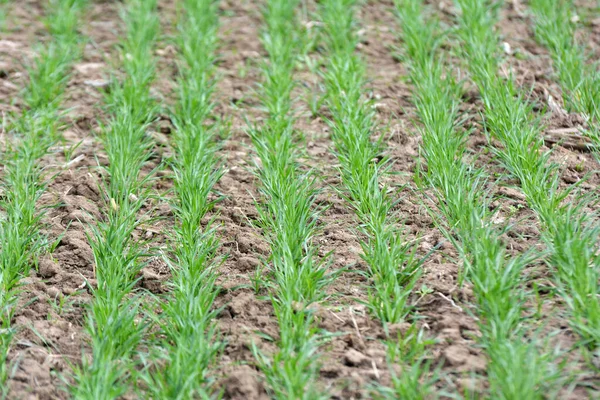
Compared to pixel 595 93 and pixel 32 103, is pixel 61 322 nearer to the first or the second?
pixel 32 103

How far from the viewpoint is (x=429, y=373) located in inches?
113

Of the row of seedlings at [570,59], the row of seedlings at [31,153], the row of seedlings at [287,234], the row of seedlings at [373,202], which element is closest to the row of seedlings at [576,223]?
the row of seedlings at [570,59]

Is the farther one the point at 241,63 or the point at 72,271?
the point at 241,63

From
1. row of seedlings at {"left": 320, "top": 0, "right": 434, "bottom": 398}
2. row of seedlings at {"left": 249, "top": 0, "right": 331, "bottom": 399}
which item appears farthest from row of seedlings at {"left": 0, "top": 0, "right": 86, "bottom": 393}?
row of seedlings at {"left": 320, "top": 0, "right": 434, "bottom": 398}

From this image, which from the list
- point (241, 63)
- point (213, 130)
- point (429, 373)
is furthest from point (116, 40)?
point (429, 373)

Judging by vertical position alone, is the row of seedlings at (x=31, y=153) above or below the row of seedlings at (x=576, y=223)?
below

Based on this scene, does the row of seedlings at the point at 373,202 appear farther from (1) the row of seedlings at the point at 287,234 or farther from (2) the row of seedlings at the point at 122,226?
(2) the row of seedlings at the point at 122,226

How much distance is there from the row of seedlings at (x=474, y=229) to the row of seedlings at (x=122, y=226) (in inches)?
47.9

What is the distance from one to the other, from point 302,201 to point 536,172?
104 cm

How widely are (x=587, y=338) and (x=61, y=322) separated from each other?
1.89m

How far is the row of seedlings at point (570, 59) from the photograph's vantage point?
4.26m

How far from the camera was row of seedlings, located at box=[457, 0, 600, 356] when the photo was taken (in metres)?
3.01

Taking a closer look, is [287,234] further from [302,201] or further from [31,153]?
[31,153]

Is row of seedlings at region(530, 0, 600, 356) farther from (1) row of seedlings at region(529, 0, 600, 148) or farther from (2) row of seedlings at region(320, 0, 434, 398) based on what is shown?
(2) row of seedlings at region(320, 0, 434, 398)
